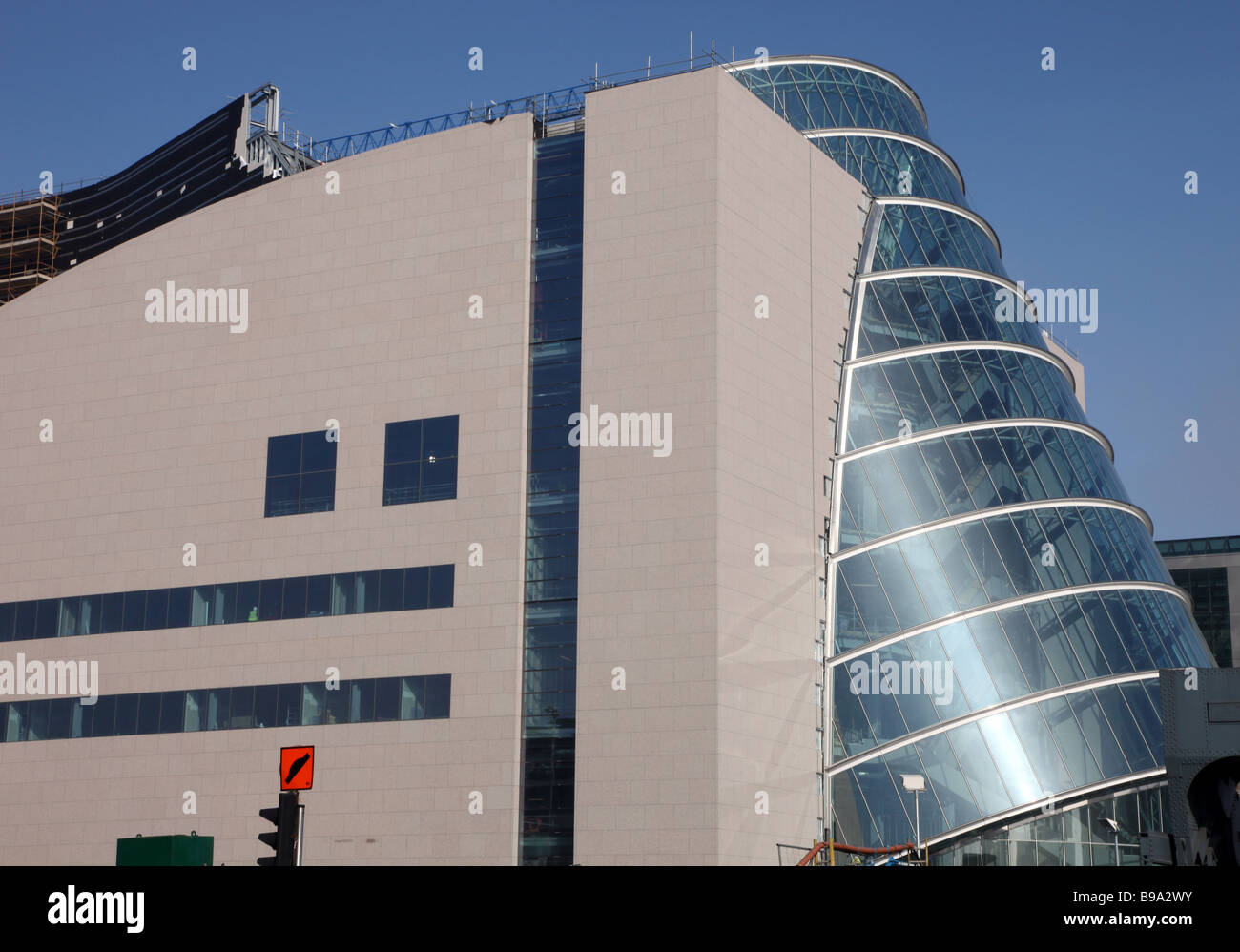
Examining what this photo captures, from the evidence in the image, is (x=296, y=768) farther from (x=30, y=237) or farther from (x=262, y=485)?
(x=30, y=237)

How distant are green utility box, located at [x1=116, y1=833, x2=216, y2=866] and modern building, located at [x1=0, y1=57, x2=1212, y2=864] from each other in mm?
4591

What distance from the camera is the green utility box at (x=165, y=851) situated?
1682 inches

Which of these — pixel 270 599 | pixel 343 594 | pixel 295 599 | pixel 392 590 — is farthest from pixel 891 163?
pixel 270 599

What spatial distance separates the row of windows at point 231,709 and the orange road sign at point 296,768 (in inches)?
1033

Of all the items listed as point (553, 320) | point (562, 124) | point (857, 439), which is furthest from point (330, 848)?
point (562, 124)

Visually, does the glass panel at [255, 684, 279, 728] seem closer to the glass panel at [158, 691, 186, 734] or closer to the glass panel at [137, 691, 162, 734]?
the glass panel at [158, 691, 186, 734]

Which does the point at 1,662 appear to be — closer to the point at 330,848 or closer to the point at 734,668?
the point at 330,848

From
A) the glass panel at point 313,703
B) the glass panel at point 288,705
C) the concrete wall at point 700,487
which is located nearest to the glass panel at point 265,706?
the glass panel at point 288,705

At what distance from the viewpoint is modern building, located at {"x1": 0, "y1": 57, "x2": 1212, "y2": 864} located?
45250 millimetres

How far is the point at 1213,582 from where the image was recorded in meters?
85.8

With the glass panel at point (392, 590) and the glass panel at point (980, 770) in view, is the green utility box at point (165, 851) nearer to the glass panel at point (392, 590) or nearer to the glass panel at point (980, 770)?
the glass panel at point (392, 590)

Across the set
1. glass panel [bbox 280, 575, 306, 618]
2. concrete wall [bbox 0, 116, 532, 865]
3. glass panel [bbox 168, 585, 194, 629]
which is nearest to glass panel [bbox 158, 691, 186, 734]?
concrete wall [bbox 0, 116, 532, 865]

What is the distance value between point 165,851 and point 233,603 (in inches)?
418
